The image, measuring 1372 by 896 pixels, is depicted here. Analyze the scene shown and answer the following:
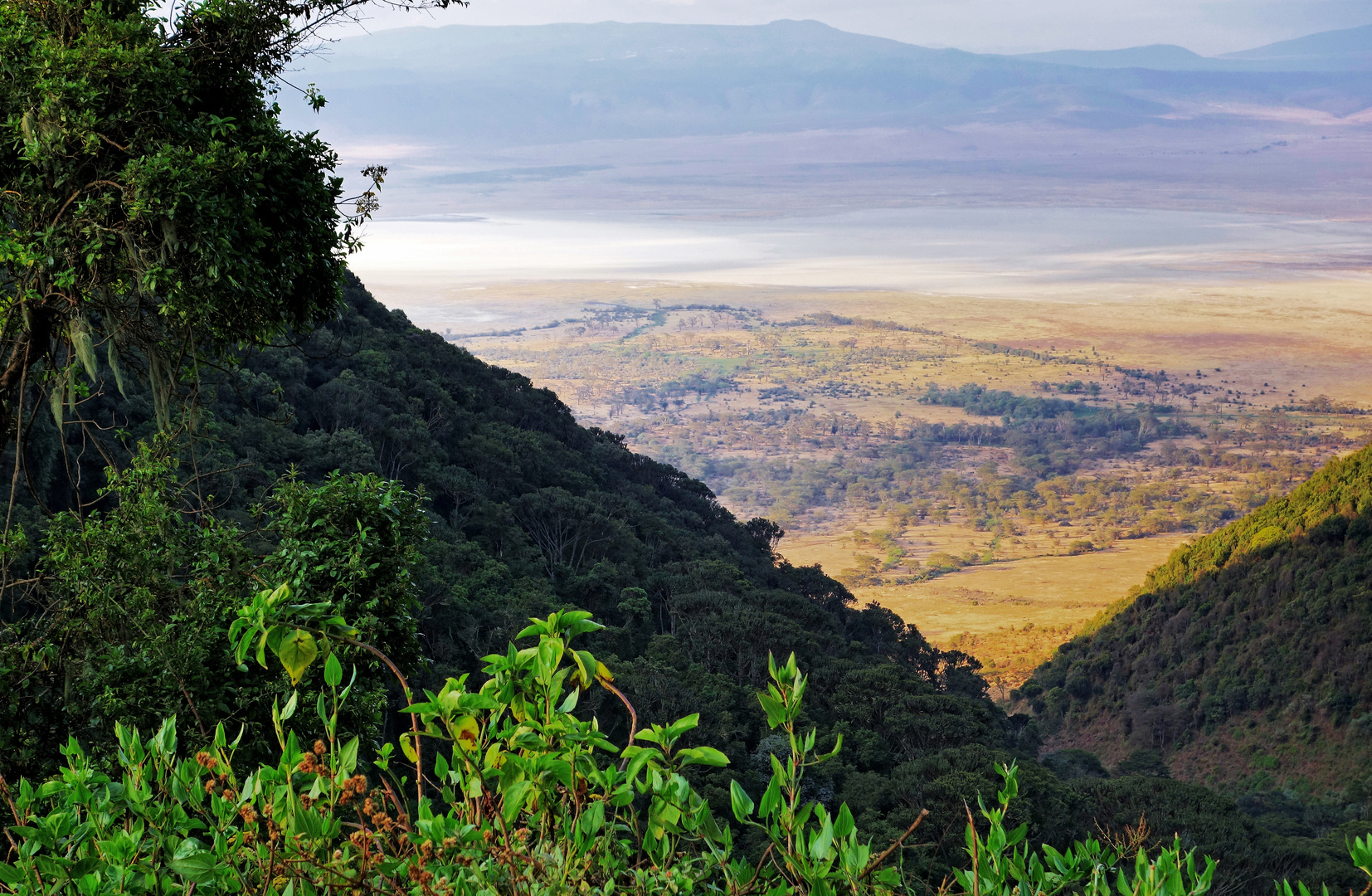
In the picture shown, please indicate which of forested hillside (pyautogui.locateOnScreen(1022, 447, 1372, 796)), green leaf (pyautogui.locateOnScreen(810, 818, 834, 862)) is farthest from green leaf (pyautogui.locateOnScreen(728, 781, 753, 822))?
forested hillside (pyautogui.locateOnScreen(1022, 447, 1372, 796))

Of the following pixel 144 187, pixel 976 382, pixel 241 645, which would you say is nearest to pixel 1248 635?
pixel 144 187

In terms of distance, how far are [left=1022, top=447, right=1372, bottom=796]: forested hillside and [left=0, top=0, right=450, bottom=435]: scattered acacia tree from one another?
99.0ft

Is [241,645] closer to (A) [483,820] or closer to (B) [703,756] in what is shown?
(A) [483,820]

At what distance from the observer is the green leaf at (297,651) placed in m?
2.13

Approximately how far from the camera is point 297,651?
2156 millimetres

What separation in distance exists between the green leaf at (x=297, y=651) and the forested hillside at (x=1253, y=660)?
31.1 m

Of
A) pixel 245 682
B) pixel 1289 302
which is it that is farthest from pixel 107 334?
pixel 1289 302

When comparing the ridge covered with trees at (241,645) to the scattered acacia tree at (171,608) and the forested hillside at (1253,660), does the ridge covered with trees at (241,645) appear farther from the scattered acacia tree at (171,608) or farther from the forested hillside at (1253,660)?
the forested hillside at (1253,660)

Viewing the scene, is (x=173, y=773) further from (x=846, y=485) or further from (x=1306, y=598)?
(x=846, y=485)

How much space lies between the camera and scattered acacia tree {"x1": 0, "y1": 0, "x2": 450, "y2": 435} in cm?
428

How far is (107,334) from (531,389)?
31.9 m

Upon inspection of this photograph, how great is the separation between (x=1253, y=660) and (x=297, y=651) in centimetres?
3935

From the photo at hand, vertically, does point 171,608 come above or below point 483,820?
below

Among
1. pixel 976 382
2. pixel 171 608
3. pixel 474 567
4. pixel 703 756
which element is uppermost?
pixel 703 756
